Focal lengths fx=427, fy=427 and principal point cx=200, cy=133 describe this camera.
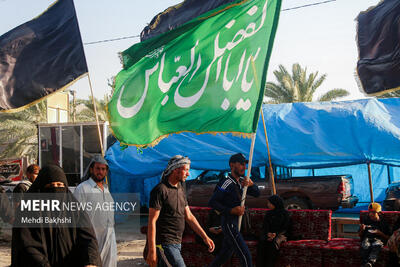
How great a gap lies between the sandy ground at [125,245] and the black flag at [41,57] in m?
3.10

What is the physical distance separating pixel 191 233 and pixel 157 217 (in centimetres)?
361

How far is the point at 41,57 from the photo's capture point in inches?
305

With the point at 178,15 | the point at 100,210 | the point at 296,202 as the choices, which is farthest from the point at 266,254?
the point at 296,202

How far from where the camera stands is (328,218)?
675 centimetres

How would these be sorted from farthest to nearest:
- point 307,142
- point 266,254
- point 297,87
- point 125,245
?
point 297,87
point 307,142
point 125,245
point 266,254

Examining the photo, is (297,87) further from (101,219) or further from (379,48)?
(101,219)

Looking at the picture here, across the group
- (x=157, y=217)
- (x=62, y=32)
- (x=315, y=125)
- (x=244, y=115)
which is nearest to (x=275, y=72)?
(x=315, y=125)

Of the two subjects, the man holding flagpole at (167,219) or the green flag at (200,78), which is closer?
the man holding flagpole at (167,219)

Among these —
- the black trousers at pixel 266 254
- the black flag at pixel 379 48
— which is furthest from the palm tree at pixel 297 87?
the black trousers at pixel 266 254

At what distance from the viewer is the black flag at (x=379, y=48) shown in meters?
8.05

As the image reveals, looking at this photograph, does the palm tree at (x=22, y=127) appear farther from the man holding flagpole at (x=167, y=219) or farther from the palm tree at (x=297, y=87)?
the man holding flagpole at (x=167, y=219)

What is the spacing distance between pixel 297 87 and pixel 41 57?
57.4ft

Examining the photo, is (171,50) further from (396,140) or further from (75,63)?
(396,140)

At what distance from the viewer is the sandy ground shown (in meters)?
7.91
